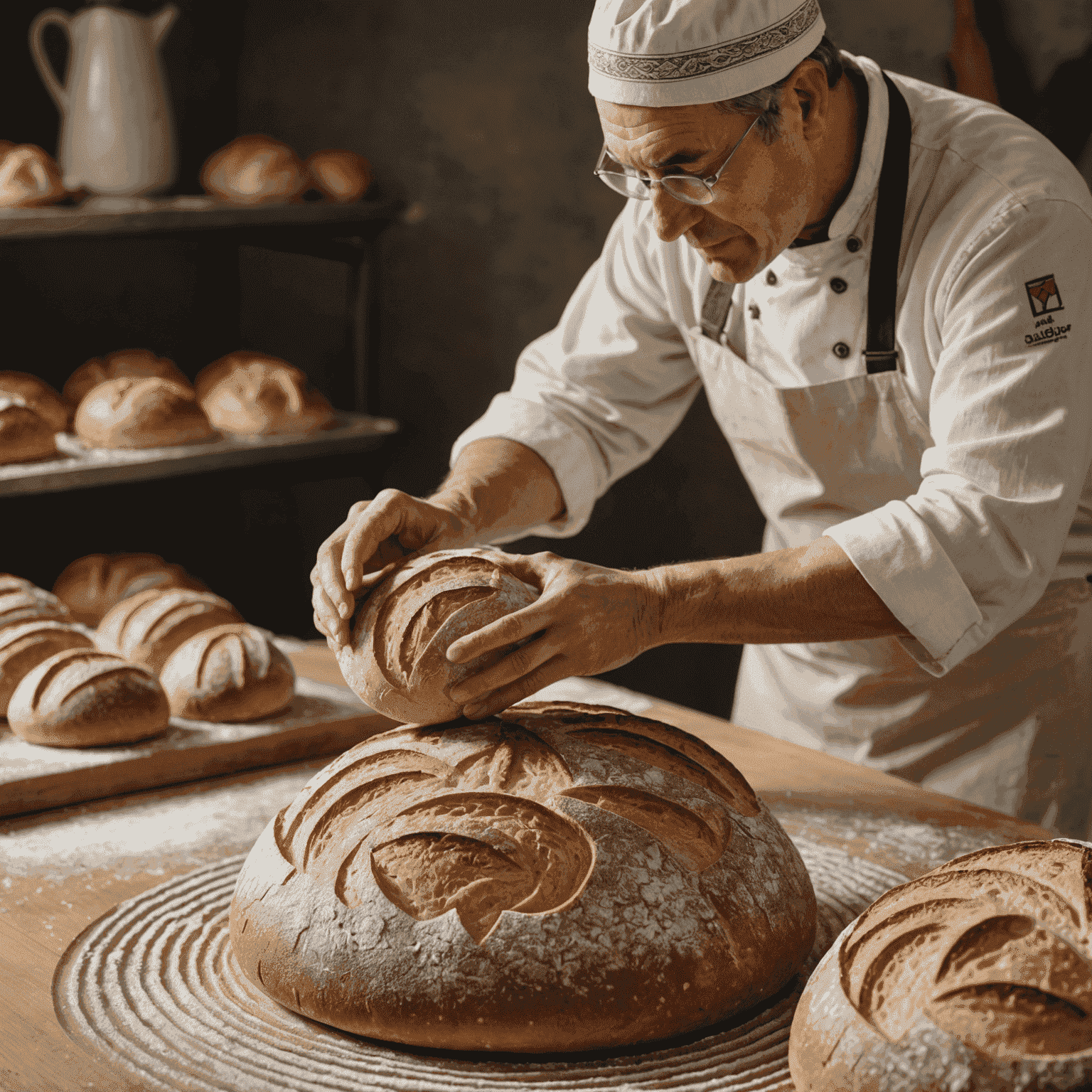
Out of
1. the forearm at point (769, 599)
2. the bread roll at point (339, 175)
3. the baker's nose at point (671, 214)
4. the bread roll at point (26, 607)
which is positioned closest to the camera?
the forearm at point (769, 599)

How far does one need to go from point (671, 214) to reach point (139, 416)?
2.04 metres

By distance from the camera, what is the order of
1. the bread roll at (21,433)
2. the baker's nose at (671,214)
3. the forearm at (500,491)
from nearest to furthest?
the baker's nose at (671,214)
the forearm at (500,491)
the bread roll at (21,433)

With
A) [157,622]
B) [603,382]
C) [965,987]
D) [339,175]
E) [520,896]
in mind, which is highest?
[339,175]

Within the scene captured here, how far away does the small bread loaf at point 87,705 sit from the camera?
2018 mm

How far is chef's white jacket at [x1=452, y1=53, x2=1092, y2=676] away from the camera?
1.62m

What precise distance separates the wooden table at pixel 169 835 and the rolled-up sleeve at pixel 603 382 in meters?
0.45

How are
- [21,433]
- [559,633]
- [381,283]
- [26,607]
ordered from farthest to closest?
[381,283]
[21,433]
[26,607]
[559,633]

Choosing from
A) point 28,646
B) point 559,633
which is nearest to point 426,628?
point 559,633

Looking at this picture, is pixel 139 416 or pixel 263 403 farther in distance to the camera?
pixel 263 403

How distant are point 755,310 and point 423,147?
7.08 ft

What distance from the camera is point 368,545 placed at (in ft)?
5.37

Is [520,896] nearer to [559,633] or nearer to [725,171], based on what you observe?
[559,633]

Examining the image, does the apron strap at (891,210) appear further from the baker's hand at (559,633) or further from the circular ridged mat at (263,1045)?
the circular ridged mat at (263,1045)

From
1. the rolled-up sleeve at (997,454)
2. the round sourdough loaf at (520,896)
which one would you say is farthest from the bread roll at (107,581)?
the rolled-up sleeve at (997,454)
